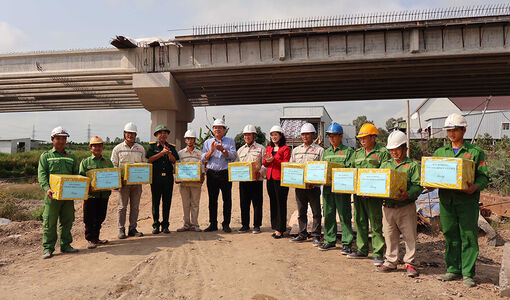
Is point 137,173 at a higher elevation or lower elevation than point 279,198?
higher

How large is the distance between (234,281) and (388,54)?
15096mm

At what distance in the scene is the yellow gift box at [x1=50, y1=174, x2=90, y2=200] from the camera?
4805 millimetres

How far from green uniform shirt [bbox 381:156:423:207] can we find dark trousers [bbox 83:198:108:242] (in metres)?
4.85

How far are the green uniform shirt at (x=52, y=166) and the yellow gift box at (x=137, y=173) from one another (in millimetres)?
859

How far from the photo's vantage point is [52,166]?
5098 millimetres

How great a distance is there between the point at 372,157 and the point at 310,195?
1461 millimetres

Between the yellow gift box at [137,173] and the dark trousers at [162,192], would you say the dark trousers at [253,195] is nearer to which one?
the dark trousers at [162,192]

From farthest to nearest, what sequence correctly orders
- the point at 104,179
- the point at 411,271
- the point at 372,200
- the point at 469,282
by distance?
the point at 104,179, the point at 372,200, the point at 411,271, the point at 469,282

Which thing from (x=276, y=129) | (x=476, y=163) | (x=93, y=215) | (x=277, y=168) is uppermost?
(x=276, y=129)

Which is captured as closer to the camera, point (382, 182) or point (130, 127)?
point (382, 182)

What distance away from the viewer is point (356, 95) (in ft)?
75.5

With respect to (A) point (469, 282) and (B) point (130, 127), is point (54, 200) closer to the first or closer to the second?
(B) point (130, 127)

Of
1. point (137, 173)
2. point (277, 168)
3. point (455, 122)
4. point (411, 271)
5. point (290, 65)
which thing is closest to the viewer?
point (455, 122)

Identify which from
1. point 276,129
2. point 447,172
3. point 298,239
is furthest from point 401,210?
point 276,129
